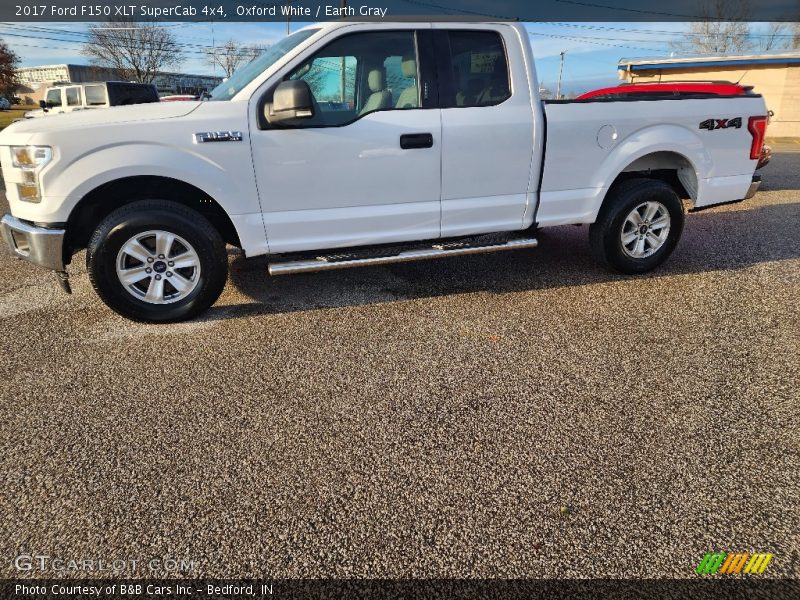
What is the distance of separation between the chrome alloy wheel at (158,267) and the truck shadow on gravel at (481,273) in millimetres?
357

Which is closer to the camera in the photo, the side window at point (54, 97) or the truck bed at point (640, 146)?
the truck bed at point (640, 146)

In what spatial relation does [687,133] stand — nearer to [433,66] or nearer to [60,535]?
[433,66]

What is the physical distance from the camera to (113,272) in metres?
3.76

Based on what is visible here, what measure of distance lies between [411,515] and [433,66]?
3244 mm

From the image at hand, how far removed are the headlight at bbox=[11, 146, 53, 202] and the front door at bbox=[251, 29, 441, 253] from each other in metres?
1.32

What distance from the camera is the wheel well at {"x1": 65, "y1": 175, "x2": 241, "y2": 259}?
3715mm

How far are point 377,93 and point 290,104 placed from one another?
0.79 m

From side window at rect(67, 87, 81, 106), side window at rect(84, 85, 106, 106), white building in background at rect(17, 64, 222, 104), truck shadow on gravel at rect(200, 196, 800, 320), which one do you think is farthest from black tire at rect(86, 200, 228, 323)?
white building in background at rect(17, 64, 222, 104)

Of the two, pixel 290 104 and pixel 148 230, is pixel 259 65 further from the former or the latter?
pixel 148 230

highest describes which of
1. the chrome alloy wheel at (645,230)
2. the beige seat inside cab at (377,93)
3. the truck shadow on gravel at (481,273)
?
the beige seat inside cab at (377,93)

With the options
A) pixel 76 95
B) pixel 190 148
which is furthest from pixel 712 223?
pixel 76 95

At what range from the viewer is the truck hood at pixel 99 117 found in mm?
3503

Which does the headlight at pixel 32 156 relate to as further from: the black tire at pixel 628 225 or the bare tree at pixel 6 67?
the bare tree at pixel 6 67

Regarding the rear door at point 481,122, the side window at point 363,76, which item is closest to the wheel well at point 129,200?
the side window at point 363,76
